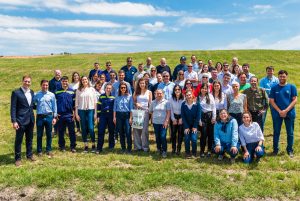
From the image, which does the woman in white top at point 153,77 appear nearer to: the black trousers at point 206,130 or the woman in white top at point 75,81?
the woman in white top at point 75,81

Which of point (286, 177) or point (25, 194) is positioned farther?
point (286, 177)

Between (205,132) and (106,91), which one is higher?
(106,91)

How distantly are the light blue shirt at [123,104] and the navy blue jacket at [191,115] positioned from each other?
1709 millimetres

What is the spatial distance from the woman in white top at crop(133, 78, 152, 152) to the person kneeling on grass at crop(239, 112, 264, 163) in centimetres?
291

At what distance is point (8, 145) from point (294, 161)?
931cm

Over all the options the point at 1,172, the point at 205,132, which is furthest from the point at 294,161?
the point at 1,172

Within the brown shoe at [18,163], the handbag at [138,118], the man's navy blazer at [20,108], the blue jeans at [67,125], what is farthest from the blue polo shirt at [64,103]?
the handbag at [138,118]

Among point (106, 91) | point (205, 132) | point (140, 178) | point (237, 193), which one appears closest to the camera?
point (237, 193)

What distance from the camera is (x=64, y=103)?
10.1m

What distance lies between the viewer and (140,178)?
7676 mm

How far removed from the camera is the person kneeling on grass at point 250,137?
879 centimetres

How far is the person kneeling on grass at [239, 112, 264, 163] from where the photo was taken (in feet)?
28.8

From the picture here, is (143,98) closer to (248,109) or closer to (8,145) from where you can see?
(248,109)

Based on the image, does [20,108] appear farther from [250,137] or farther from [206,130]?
[250,137]
